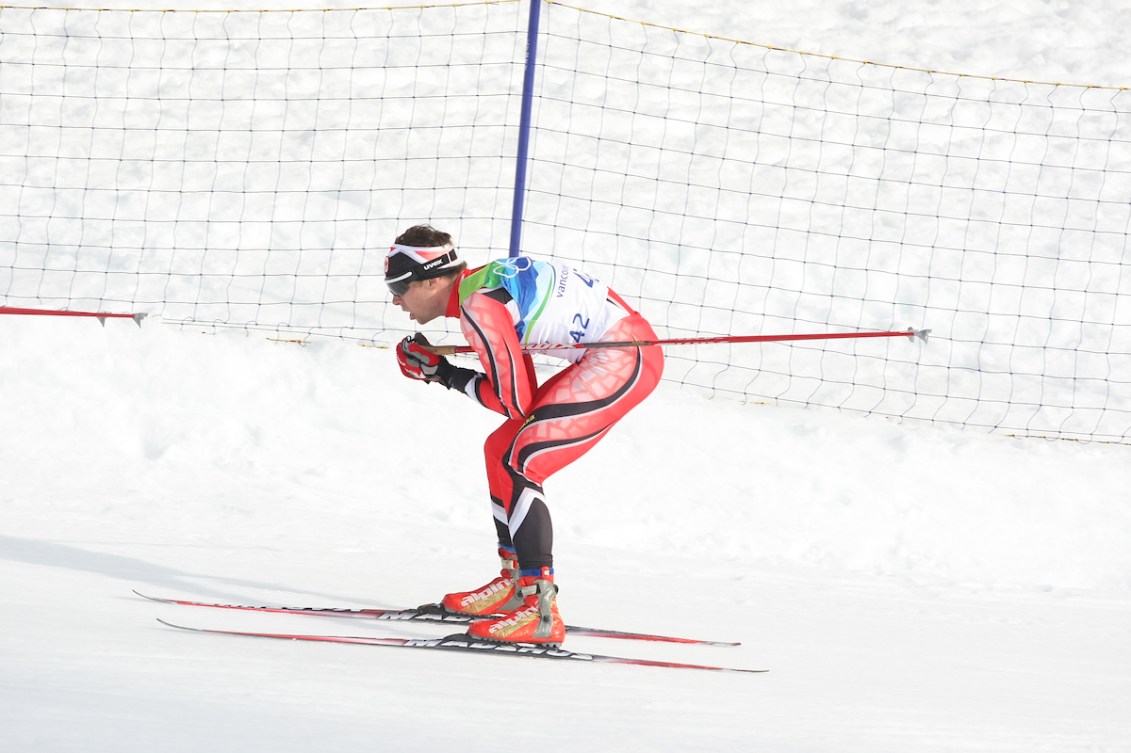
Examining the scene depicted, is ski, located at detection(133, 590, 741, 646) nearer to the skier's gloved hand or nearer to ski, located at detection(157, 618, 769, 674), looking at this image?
ski, located at detection(157, 618, 769, 674)

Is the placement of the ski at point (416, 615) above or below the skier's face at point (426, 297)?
below

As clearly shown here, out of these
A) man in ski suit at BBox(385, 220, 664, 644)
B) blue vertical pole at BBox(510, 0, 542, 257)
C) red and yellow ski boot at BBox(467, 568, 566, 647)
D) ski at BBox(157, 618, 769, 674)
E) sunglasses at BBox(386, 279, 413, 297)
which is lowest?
ski at BBox(157, 618, 769, 674)

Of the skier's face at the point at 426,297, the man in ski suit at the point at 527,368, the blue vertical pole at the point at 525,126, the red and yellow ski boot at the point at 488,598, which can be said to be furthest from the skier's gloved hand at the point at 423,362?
the blue vertical pole at the point at 525,126

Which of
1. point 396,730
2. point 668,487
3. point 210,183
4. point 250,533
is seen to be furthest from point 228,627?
point 210,183

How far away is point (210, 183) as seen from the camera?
10.2 m

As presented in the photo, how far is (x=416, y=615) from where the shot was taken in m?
4.32

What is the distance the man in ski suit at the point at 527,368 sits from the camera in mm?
3850

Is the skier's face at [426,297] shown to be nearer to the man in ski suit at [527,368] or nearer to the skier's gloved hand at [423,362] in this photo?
the man in ski suit at [527,368]

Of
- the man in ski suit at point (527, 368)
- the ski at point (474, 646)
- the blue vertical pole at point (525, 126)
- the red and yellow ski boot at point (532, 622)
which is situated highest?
the blue vertical pole at point (525, 126)

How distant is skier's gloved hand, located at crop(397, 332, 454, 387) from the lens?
417 cm

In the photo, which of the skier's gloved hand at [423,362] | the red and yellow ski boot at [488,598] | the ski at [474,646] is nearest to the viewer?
the ski at [474,646]

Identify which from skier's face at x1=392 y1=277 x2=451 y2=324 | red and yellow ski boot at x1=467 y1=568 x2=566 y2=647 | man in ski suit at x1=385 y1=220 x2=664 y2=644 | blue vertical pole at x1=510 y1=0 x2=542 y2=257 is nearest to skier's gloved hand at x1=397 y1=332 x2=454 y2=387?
man in ski suit at x1=385 y1=220 x2=664 y2=644

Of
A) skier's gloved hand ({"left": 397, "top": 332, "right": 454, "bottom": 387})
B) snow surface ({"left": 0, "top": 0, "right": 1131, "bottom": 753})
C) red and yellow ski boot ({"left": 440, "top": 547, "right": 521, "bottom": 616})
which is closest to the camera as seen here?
snow surface ({"left": 0, "top": 0, "right": 1131, "bottom": 753})

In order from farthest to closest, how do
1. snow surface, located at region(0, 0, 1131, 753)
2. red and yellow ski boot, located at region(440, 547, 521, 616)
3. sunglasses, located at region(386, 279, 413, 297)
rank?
red and yellow ski boot, located at region(440, 547, 521, 616) < sunglasses, located at region(386, 279, 413, 297) < snow surface, located at region(0, 0, 1131, 753)
